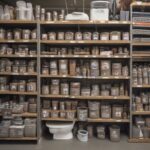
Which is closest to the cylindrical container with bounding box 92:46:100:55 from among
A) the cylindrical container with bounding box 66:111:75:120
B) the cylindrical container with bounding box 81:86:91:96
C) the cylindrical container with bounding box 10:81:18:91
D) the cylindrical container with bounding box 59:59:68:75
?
the cylindrical container with bounding box 59:59:68:75

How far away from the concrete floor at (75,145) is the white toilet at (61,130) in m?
0.13

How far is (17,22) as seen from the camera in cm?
453

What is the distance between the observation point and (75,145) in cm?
447

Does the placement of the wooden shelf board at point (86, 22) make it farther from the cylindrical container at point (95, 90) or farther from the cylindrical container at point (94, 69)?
the cylindrical container at point (95, 90)

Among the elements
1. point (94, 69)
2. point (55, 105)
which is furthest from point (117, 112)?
point (55, 105)

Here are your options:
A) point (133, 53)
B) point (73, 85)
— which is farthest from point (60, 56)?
point (133, 53)

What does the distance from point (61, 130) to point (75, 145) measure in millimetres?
374

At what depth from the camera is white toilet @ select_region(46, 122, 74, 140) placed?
460 centimetres

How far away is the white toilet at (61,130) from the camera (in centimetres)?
460

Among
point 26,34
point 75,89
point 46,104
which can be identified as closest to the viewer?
point 26,34

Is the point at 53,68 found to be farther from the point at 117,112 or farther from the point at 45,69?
the point at 117,112

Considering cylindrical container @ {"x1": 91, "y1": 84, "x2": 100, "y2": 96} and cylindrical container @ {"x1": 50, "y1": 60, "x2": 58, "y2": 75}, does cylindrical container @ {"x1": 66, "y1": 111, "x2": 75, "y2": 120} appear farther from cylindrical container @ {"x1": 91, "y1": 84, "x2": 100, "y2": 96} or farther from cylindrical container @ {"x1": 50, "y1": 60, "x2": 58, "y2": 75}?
cylindrical container @ {"x1": 50, "y1": 60, "x2": 58, "y2": 75}

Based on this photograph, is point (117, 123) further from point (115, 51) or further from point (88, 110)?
point (115, 51)

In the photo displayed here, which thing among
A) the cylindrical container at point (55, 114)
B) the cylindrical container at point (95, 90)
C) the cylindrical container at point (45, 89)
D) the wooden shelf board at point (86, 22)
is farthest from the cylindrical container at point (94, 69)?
the cylindrical container at point (55, 114)
